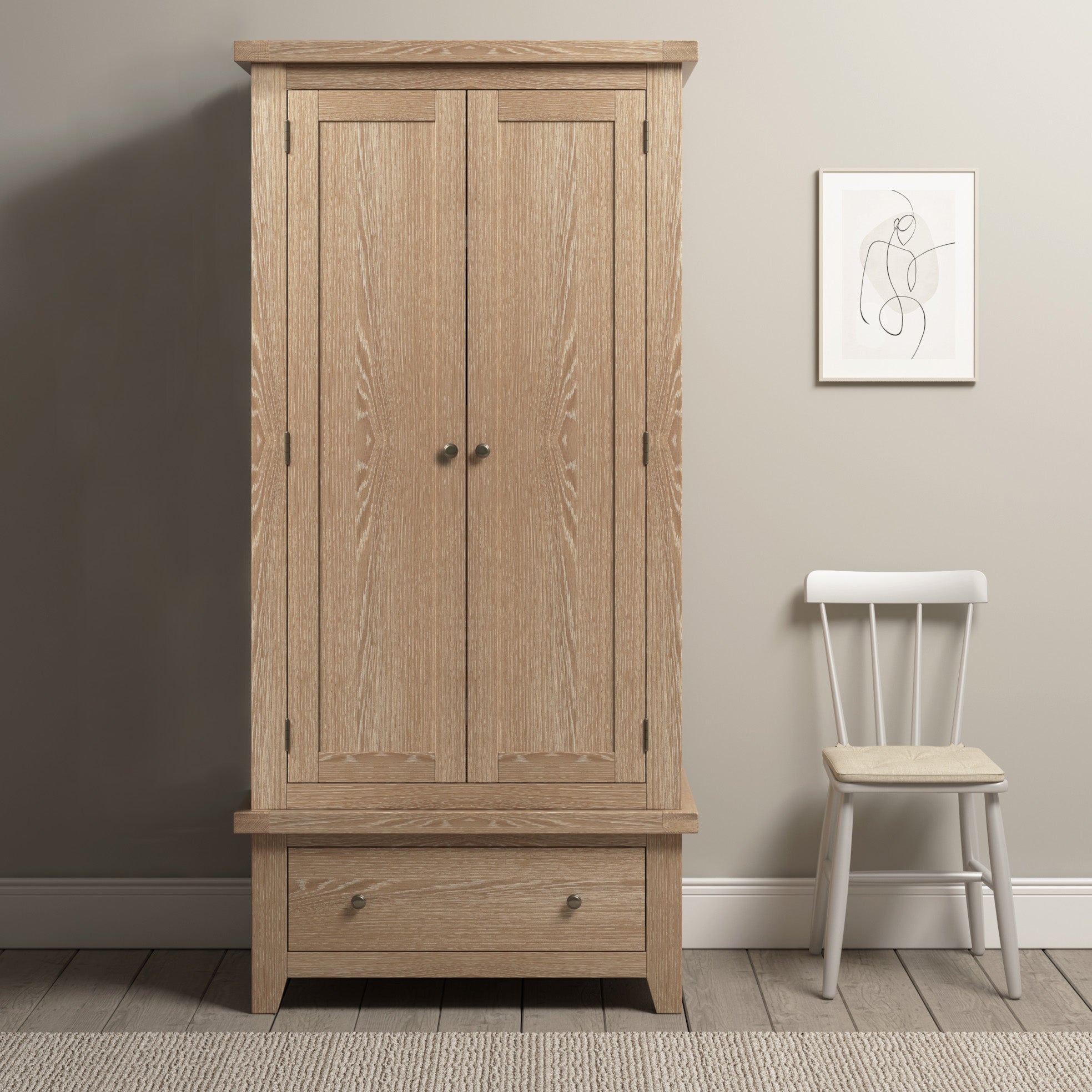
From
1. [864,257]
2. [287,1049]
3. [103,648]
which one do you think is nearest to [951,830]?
[864,257]

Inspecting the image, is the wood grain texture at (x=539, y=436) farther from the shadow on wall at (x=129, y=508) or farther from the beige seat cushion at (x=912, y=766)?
the shadow on wall at (x=129, y=508)

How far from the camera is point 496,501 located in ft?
6.40

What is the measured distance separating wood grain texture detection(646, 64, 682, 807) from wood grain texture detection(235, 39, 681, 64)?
0.04m

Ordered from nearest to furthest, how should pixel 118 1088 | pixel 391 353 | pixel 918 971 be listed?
pixel 118 1088
pixel 391 353
pixel 918 971

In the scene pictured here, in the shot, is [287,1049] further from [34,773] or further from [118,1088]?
[34,773]

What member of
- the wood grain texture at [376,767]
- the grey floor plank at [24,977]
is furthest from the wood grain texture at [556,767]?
the grey floor plank at [24,977]

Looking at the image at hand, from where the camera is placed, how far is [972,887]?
226cm

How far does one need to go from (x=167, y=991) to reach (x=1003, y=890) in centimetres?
180

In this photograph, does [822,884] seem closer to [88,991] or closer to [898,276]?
[898,276]

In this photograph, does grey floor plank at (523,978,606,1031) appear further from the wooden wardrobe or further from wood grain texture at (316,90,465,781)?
wood grain texture at (316,90,465,781)

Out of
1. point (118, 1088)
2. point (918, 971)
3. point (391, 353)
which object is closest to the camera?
point (118, 1088)

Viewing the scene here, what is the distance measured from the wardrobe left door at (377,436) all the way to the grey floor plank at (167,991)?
586mm

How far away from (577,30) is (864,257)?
0.85 metres

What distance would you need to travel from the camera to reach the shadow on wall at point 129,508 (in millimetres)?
2316
